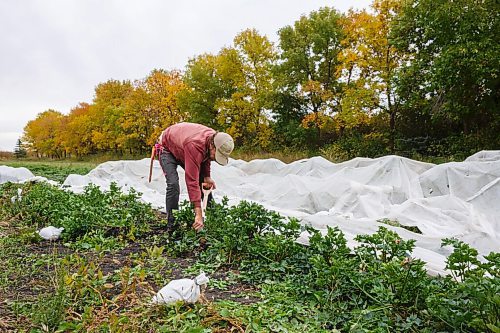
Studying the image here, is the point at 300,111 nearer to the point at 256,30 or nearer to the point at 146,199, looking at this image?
the point at 256,30

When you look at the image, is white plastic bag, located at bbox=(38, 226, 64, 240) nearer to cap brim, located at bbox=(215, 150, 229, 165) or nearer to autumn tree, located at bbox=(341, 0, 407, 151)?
cap brim, located at bbox=(215, 150, 229, 165)

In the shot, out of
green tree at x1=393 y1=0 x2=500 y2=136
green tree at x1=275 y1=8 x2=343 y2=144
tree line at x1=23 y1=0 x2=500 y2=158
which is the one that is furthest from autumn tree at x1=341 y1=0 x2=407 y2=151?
green tree at x1=275 y1=8 x2=343 y2=144

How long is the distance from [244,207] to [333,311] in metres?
1.45

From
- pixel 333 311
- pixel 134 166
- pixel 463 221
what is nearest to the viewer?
pixel 333 311

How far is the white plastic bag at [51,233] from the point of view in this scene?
151 inches

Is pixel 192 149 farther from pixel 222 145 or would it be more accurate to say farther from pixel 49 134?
pixel 49 134

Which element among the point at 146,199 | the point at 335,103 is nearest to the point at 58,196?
the point at 146,199

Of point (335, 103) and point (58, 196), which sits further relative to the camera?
point (335, 103)

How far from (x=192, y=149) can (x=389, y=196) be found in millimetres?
3822

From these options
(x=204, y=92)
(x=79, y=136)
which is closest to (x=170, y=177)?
(x=204, y=92)

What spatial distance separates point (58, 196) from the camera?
16.5 feet

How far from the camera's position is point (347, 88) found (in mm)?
17812

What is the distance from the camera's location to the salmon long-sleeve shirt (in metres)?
3.51

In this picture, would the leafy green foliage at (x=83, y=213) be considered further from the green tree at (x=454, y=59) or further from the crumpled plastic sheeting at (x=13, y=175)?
the green tree at (x=454, y=59)
